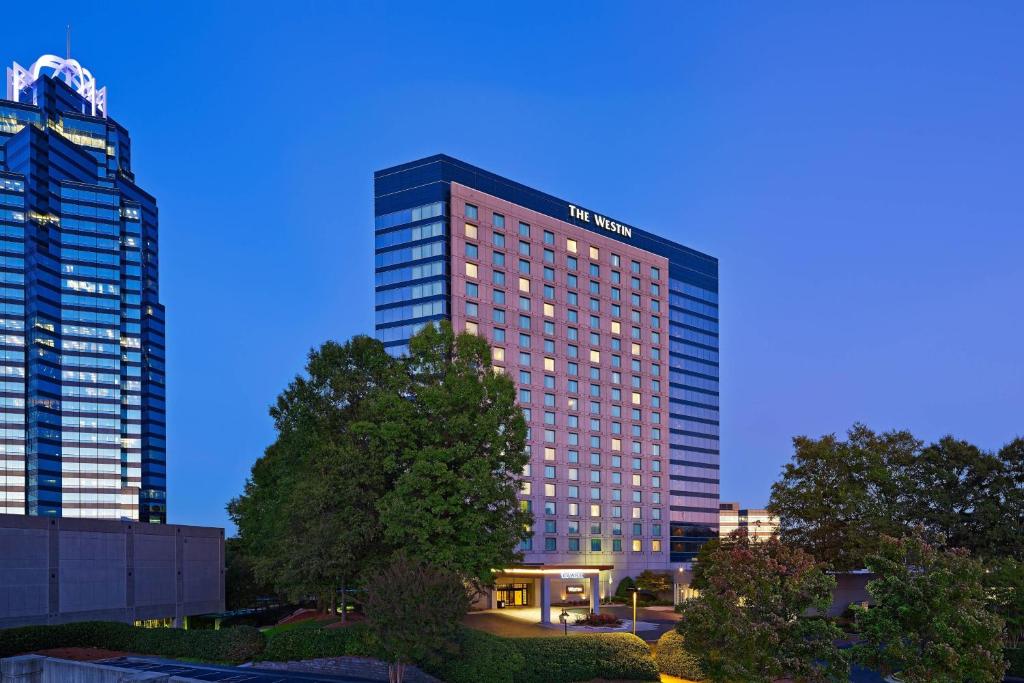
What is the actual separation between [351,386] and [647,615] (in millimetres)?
55655

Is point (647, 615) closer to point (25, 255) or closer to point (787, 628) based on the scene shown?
point (787, 628)

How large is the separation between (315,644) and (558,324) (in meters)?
71.5

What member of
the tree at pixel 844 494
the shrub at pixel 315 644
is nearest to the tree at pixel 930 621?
the shrub at pixel 315 644

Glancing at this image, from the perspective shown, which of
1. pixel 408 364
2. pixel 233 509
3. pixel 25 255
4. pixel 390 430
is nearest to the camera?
pixel 390 430

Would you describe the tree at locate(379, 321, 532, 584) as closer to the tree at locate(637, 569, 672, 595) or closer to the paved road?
the paved road

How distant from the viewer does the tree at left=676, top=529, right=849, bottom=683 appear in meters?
35.2

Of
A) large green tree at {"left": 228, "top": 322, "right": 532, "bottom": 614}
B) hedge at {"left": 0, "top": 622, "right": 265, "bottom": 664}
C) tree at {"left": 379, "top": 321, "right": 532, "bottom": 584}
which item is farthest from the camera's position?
large green tree at {"left": 228, "top": 322, "right": 532, "bottom": 614}

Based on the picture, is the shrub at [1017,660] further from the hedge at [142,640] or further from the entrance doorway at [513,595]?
the entrance doorway at [513,595]

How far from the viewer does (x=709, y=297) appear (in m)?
168

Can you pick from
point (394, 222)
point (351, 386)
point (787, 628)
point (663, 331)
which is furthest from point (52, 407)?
point (787, 628)

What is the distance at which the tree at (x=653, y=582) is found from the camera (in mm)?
120062

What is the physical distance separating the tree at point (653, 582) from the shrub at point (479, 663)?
76.2m

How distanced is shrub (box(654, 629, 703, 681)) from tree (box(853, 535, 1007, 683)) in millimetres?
12500

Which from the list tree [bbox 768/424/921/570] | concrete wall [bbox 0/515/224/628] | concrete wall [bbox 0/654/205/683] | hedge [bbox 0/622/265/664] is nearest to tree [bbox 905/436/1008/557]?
tree [bbox 768/424/921/570]
